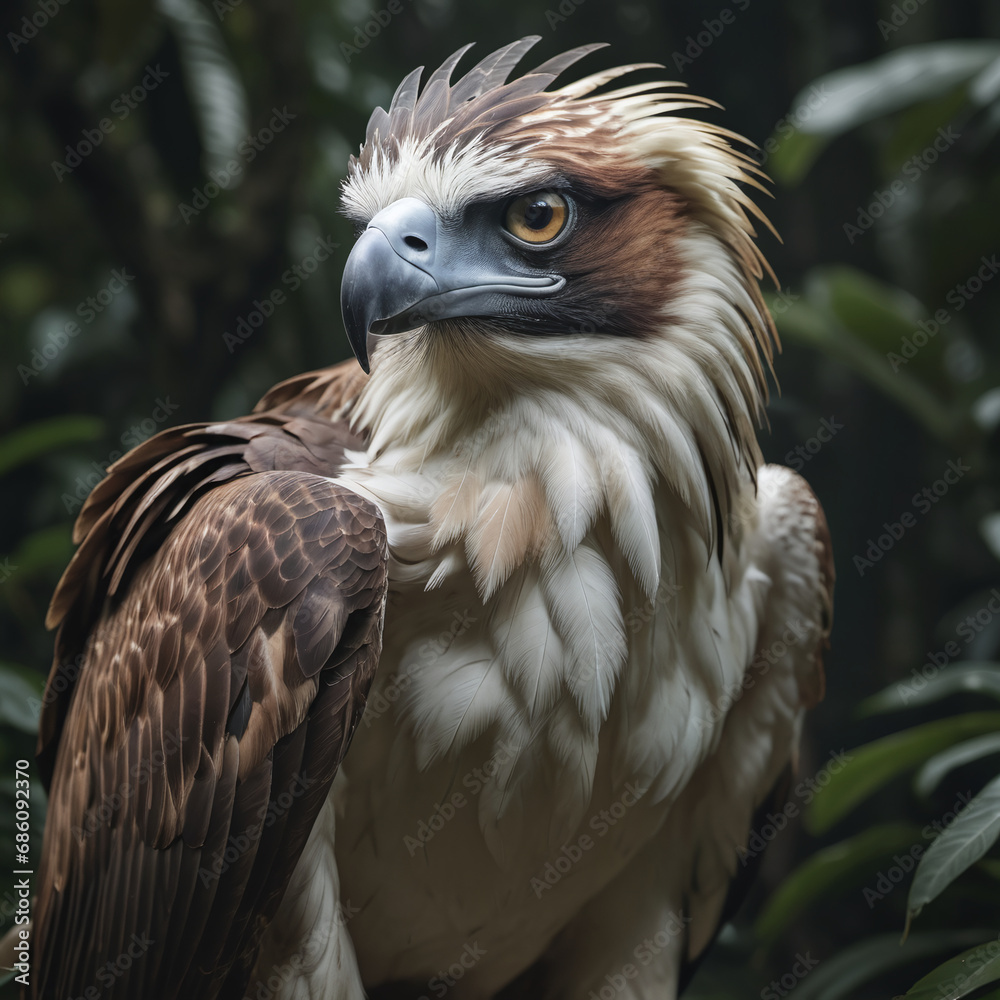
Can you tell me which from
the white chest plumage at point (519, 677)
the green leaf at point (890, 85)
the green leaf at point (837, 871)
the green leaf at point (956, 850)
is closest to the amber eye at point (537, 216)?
the white chest plumage at point (519, 677)

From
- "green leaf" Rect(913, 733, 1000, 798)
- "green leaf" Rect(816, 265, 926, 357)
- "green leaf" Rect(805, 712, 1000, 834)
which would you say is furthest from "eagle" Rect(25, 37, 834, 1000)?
"green leaf" Rect(816, 265, 926, 357)

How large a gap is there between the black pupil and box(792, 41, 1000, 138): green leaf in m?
1.52

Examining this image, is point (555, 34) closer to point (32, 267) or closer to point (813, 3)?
point (813, 3)

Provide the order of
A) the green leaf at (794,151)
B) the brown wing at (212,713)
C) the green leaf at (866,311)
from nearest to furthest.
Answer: the brown wing at (212,713), the green leaf at (794,151), the green leaf at (866,311)

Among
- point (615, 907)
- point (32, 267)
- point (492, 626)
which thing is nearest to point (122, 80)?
point (32, 267)

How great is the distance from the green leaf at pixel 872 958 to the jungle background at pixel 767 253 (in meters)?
0.03

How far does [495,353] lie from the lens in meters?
1.49

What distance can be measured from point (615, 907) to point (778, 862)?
5.33 feet

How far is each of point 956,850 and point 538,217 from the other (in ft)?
4.11

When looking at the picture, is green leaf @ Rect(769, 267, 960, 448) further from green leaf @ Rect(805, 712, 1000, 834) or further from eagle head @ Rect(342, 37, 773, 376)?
eagle head @ Rect(342, 37, 773, 376)

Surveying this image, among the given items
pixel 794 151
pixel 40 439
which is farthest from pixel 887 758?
pixel 40 439

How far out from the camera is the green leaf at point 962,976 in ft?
4.50

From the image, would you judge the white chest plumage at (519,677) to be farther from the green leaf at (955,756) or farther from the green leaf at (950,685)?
the green leaf at (950,685)

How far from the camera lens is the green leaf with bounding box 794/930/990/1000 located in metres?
2.05
